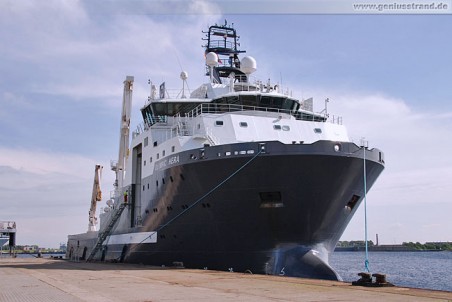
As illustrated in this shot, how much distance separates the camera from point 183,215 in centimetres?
1928

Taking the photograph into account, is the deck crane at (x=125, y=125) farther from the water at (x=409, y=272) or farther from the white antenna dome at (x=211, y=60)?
the water at (x=409, y=272)

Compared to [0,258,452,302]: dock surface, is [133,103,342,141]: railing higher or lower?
higher

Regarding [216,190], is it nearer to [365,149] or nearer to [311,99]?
[365,149]

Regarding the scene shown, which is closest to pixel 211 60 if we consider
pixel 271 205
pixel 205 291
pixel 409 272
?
pixel 271 205

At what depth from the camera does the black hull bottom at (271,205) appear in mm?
17219

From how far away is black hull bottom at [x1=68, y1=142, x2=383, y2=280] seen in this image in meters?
17.2

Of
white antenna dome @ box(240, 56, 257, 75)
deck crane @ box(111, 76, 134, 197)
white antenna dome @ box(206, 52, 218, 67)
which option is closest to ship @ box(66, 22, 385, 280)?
white antenna dome @ box(240, 56, 257, 75)

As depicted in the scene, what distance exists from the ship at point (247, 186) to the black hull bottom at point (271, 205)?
34 millimetres

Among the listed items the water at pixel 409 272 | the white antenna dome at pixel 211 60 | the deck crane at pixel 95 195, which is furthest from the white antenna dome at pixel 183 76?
the deck crane at pixel 95 195

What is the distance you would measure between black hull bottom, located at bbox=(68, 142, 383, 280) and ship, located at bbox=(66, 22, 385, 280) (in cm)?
3

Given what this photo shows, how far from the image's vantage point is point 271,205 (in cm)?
1745

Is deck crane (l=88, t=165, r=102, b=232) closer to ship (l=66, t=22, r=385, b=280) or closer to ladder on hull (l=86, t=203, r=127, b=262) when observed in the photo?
ladder on hull (l=86, t=203, r=127, b=262)

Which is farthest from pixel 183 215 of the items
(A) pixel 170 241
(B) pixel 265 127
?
(B) pixel 265 127

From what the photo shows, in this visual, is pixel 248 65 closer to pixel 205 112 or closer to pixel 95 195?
pixel 205 112
